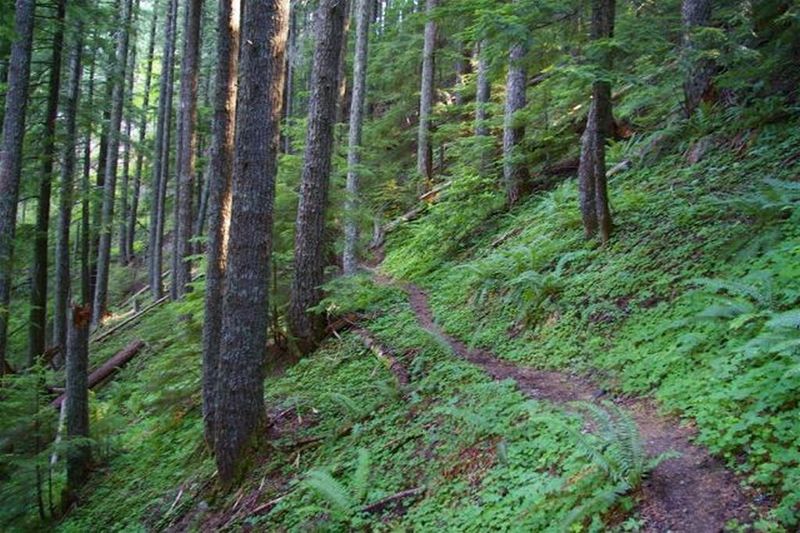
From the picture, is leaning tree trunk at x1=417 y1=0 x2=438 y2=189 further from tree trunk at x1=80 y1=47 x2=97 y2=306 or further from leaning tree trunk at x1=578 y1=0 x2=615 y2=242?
leaning tree trunk at x1=578 y1=0 x2=615 y2=242

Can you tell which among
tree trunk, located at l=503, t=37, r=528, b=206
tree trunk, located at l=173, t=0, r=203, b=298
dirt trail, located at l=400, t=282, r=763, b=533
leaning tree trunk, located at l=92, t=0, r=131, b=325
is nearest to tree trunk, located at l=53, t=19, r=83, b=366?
tree trunk, located at l=173, t=0, r=203, b=298

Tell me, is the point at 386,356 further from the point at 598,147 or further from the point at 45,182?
the point at 45,182

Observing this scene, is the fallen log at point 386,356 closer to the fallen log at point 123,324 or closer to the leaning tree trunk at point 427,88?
the leaning tree trunk at point 427,88

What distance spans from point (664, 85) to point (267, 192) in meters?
6.19

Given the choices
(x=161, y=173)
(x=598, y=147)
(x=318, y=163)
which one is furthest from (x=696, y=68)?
(x=161, y=173)

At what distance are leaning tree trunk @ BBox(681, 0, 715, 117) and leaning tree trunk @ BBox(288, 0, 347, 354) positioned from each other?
16.2 feet

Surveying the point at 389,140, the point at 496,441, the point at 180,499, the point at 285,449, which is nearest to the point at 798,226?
the point at 496,441

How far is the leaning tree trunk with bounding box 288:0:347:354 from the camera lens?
8.66m

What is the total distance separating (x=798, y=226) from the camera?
5152 mm

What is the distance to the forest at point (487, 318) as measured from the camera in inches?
149

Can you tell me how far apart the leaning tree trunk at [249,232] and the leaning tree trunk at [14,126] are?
17.0ft

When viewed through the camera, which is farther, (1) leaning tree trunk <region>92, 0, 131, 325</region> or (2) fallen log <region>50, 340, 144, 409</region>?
(1) leaning tree trunk <region>92, 0, 131, 325</region>

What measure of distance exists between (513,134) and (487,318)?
16.5ft

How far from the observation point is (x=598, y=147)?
6.96 meters
